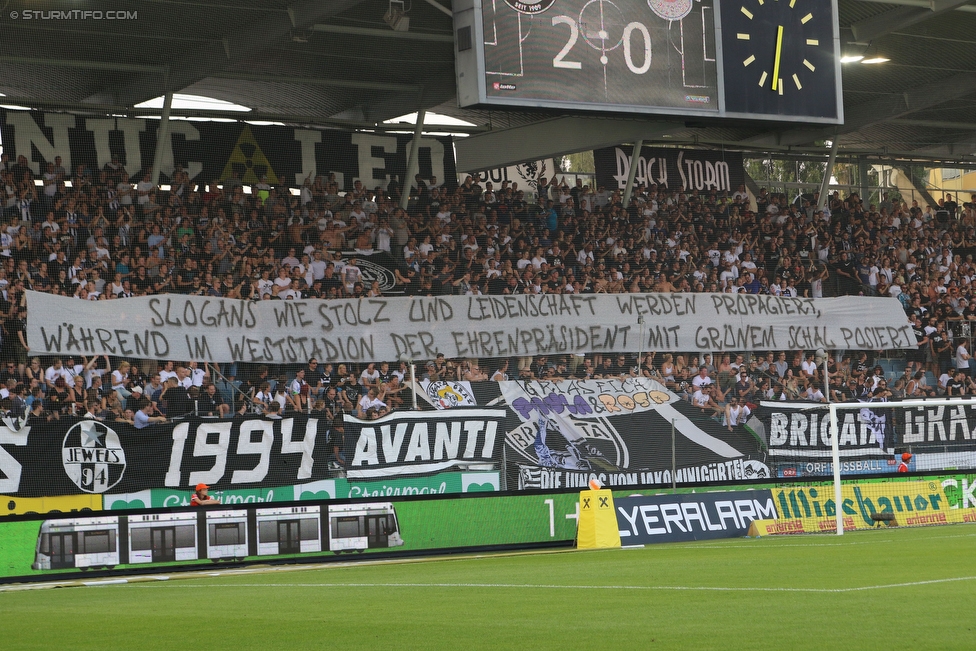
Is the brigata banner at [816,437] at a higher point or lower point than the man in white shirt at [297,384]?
lower

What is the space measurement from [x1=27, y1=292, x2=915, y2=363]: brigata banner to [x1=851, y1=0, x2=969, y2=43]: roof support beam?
6291mm

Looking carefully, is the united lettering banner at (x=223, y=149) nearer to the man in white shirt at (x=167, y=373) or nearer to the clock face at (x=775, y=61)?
the man in white shirt at (x=167, y=373)

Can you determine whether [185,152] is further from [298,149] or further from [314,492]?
[314,492]

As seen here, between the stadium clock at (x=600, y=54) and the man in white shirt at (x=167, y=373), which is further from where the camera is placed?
the man in white shirt at (x=167, y=373)

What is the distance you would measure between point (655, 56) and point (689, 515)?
6743 mm

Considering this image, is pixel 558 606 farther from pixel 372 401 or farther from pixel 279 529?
pixel 372 401

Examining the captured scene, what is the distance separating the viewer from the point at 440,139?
28.5 meters

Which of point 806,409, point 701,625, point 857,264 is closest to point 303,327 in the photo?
point 806,409

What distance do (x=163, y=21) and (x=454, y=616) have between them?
16.9 meters

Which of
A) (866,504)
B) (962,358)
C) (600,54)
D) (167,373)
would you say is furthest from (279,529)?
(962,358)

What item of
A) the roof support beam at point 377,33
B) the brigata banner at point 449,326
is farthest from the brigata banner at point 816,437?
the roof support beam at point 377,33

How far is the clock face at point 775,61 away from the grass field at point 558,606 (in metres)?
6.36

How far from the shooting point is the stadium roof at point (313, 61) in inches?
878

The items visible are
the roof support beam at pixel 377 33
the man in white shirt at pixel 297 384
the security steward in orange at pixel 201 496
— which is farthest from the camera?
the roof support beam at pixel 377 33
